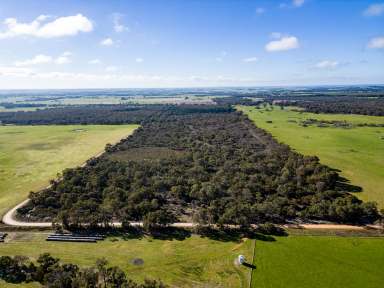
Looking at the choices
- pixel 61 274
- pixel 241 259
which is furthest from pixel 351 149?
pixel 61 274

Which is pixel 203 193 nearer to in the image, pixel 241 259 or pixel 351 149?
pixel 241 259

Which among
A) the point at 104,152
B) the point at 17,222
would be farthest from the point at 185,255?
the point at 104,152

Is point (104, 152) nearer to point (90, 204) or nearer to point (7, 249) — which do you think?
point (90, 204)

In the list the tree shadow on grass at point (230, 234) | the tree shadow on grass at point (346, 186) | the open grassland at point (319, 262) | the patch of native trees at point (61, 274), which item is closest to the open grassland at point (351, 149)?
the tree shadow on grass at point (346, 186)

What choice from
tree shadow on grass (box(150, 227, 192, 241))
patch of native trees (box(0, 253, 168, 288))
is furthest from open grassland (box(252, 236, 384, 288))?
patch of native trees (box(0, 253, 168, 288))

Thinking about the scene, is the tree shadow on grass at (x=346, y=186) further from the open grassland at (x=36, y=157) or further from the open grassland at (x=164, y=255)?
the open grassland at (x=36, y=157)
